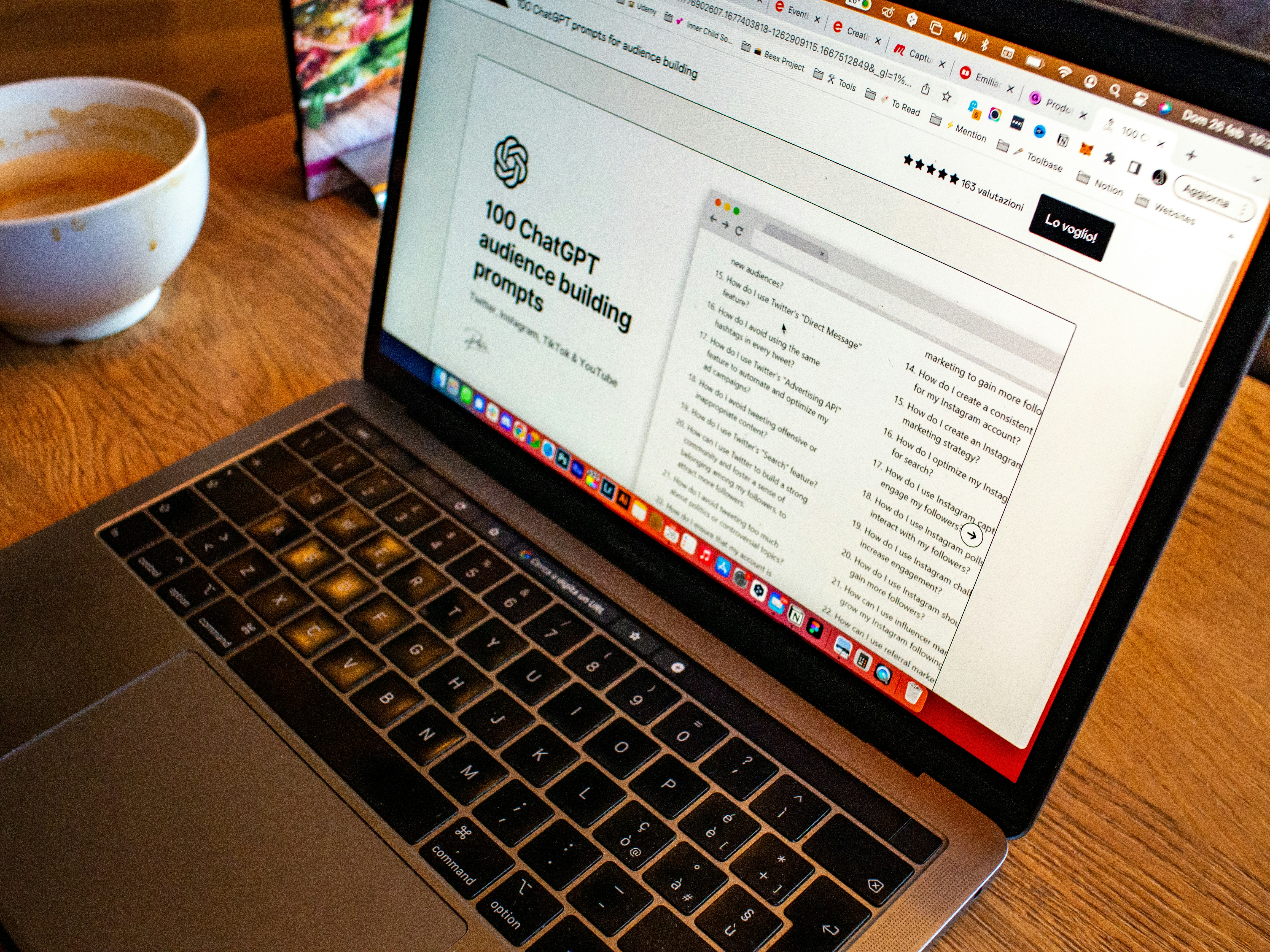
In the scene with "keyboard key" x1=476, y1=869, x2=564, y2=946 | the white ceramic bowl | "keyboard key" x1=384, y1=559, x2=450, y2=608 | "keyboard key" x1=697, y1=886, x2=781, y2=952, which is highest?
the white ceramic bowl

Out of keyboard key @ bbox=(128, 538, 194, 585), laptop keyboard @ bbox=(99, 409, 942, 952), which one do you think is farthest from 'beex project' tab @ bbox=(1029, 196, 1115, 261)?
keyboard key @ bbox=(128, 538, 194, 585)

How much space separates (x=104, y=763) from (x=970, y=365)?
43 centimetres

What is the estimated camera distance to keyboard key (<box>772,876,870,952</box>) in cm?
43

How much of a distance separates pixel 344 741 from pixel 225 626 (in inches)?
3.9

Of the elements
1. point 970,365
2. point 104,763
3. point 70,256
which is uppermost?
point 970,365

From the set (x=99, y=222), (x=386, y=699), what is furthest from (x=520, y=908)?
(x=99, y=222)

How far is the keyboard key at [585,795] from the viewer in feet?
1.53

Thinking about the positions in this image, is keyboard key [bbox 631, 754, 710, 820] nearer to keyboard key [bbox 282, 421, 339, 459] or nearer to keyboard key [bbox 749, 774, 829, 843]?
keyboard key [bbox 749, 774, 829, 843]

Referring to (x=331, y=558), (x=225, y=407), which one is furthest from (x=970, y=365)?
(x=225, y=407)

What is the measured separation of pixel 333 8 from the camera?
77 cm

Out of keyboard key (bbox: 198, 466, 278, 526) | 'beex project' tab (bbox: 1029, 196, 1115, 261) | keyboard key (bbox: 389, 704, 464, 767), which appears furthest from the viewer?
keyboard key (bbox: 198, 466, 278, 526)

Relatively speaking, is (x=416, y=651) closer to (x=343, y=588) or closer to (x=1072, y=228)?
(x=343, y=588)

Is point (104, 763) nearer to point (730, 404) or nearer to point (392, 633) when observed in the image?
point (392, 633)

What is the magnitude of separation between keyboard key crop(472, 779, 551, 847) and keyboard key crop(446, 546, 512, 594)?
0.40 ft
